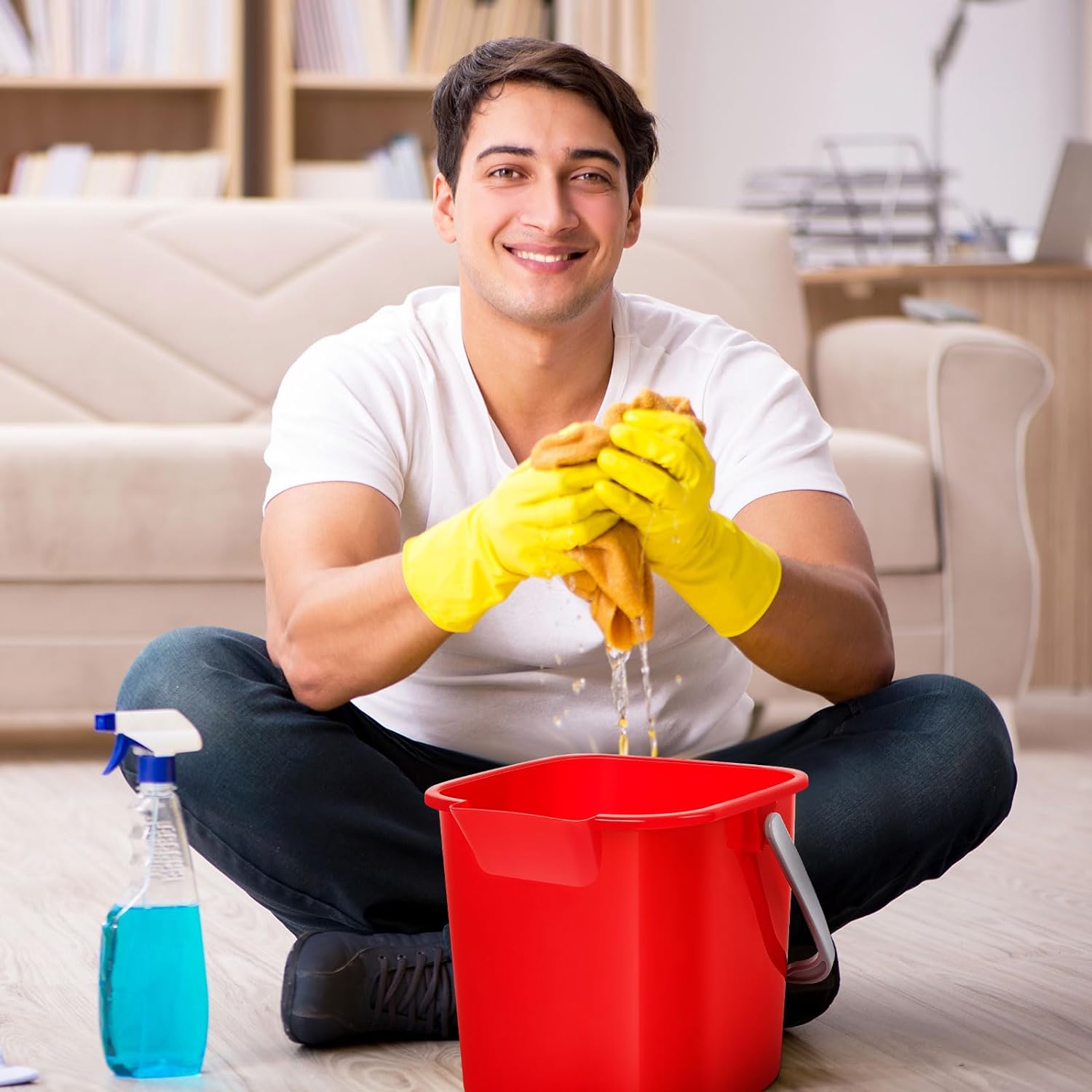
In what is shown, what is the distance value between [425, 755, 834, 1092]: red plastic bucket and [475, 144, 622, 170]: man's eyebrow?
57cm

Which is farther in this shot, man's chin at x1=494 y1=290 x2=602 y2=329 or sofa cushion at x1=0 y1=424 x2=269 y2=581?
sofa cushion at x1=0 y1=424 x2=269 y2=581

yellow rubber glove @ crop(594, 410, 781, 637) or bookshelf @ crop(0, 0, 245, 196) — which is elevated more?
bookshelf @ crop(0, 0, 245, 196)

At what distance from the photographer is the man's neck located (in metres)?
1.36

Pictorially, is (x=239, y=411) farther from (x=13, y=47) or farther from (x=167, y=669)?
(x=167, y=669)

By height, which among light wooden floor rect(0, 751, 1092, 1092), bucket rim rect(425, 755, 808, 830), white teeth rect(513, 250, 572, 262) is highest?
white teeth rect(513, 250, 572, 262)

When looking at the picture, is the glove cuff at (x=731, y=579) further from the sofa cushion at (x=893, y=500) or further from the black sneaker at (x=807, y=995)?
the sofa cushion at (x=893, y=500)

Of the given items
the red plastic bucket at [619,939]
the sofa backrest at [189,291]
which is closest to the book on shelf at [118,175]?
the sofa backrest at [189,291]

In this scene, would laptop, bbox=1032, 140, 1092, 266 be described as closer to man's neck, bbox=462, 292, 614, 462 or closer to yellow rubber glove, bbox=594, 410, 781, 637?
man's neck, bbox=462, 292, 614, 462

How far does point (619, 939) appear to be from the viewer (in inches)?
37.3

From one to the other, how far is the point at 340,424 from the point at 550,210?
0.24 metres

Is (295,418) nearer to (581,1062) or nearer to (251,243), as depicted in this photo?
(581,1062)

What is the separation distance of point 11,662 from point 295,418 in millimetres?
1103

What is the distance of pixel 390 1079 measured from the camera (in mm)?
1086

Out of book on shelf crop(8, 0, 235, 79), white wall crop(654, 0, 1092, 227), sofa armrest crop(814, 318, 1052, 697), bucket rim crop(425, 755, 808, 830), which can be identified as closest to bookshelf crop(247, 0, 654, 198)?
book on shelf crop(8, 0, 235, 79)
